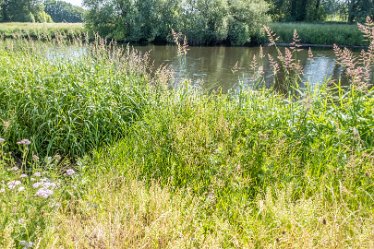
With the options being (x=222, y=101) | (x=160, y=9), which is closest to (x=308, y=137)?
(x=222, y=101)

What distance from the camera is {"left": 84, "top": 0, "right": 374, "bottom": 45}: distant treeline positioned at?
30000mm

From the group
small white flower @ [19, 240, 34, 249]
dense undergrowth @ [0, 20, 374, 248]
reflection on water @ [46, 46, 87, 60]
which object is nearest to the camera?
small white flower @ [19, 240, 34, 249]

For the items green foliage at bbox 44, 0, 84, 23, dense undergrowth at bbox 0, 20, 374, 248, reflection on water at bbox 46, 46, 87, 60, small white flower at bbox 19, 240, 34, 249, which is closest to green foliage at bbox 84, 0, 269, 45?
reflection on water at bbox 46, 46, 87, 60

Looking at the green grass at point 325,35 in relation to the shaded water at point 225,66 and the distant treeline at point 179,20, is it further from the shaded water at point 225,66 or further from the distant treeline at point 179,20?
the shaded water at point 225,66

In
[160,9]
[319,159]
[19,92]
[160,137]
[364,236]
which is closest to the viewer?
[364,236]

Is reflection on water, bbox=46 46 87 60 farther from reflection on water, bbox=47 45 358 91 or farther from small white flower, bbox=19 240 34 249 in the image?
reflection on water, bbox=47 45 358 91

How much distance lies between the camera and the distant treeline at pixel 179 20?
3000 cm

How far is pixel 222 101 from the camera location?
483 centimetres

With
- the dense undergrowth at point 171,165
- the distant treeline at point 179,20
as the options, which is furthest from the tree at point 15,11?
the dense undergrowth at point 171,165

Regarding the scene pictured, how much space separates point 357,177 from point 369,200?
217mm

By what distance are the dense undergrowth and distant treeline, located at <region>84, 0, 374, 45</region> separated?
25.2m

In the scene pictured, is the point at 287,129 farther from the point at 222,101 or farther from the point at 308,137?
the point at 222,101

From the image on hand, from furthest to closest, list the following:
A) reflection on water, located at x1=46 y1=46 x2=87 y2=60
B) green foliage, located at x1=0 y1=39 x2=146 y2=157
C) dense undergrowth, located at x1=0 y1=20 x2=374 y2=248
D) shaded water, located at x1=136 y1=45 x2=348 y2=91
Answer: shaded water, located at x1=136 y1=45 x2=348 y2=91
reflection on water, located at x1=46 y1=46 x2=87 y2=60
green foliage, located at x1=0 y1=39 x2=146 y2=157
dense undergrowth, located at x1=0 y1=20 x2=374 y2=248

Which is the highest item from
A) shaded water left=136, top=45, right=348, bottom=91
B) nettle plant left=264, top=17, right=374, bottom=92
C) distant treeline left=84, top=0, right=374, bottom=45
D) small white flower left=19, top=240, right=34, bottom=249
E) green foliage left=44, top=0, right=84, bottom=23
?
green foliage left=44, top=0, right=84, bottom=23
